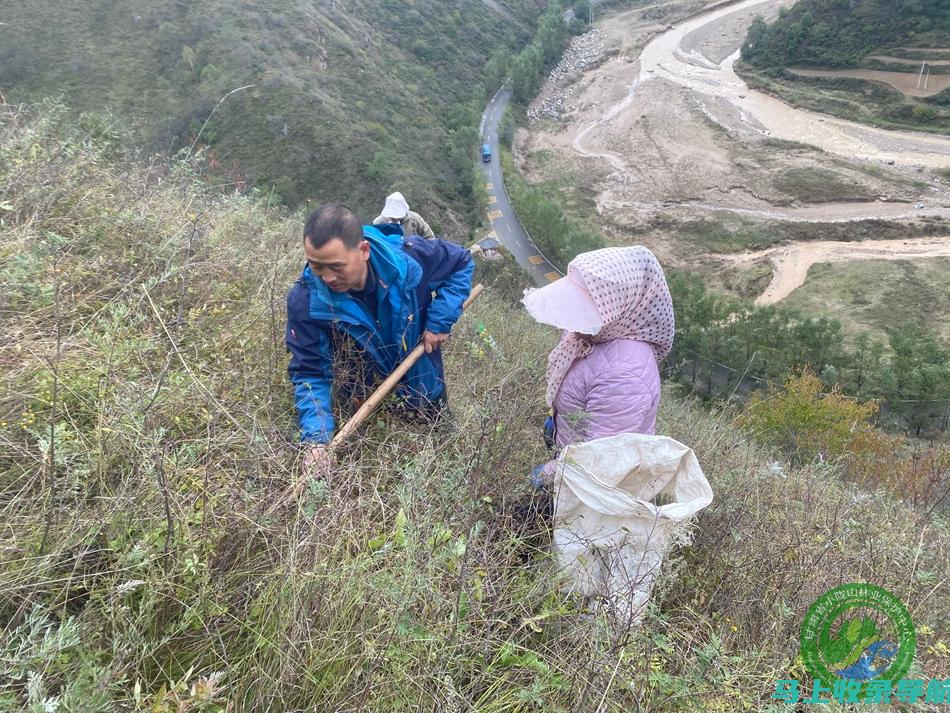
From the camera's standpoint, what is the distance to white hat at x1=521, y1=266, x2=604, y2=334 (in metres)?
2.08

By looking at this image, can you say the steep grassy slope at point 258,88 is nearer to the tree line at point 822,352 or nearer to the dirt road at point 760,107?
the tree line at point 822,352

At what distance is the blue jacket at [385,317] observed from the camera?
227 cm

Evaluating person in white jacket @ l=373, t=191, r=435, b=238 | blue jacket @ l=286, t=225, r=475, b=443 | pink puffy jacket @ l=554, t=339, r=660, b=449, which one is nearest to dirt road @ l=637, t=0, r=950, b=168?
person in white jacket @ l=373, t=191, r=435, b=238

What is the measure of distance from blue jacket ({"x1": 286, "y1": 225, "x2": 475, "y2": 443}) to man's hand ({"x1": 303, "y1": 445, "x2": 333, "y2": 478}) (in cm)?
14

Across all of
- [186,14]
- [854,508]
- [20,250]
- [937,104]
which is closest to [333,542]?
[20,250]

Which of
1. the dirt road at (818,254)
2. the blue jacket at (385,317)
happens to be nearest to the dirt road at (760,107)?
the dirt road at (818,254)

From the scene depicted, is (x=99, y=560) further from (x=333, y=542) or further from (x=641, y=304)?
(x=641, y=304)

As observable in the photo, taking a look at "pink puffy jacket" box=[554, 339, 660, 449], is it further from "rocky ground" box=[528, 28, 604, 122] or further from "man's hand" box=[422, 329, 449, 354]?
"rocky ground" box=[528, 28, 604, 122]

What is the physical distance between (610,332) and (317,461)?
1203mm

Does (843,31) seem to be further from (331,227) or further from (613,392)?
(331,227)

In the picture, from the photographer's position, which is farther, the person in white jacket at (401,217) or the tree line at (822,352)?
the tree line at (822,352)

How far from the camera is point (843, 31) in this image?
155 ft

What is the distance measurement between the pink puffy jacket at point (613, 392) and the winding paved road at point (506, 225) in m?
26.8

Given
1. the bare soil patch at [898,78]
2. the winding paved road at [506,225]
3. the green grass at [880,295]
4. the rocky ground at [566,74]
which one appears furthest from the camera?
the rocky ground at [566,74]
